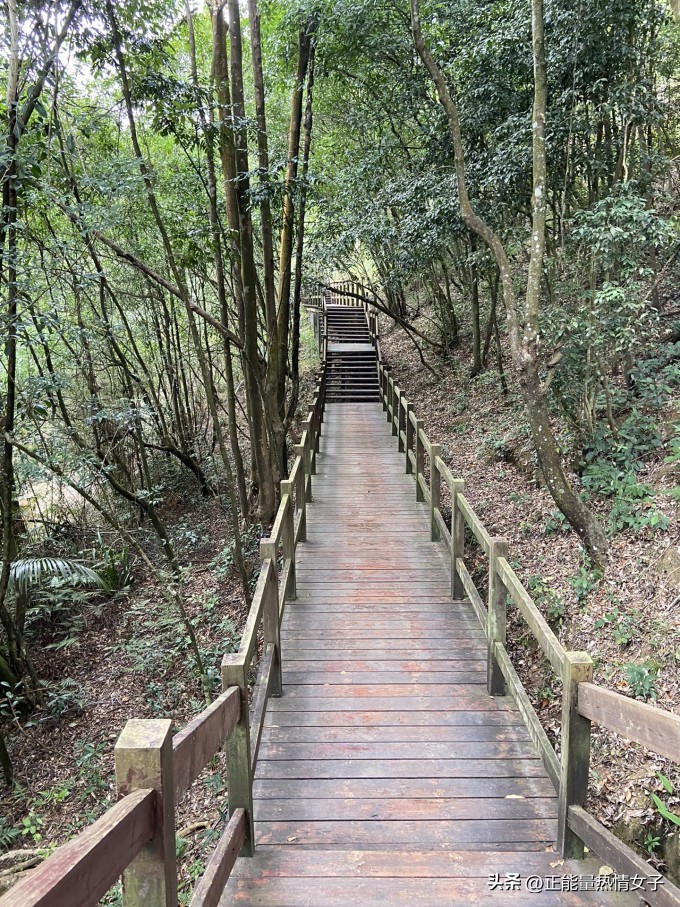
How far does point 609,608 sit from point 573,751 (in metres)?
2.72

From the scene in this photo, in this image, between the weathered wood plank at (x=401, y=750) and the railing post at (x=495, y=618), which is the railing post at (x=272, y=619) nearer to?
the weathered wood plank at (x=401, y=750)

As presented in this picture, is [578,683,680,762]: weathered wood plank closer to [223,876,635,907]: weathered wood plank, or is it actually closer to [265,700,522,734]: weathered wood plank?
[223,876,635,907]: weathered wood plank

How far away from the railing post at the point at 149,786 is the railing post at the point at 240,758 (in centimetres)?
117

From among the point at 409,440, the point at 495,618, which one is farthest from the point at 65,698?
the point at 409,440

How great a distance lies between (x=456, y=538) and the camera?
5.28 m

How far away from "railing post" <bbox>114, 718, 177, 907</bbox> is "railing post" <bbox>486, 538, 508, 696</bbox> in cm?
286

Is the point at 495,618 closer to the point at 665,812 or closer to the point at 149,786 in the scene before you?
the point at 665,812

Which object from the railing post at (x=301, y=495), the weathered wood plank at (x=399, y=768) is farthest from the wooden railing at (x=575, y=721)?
the railing post at (x=301, y=495)

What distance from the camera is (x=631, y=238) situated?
562cm

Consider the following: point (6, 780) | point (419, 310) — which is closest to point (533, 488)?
point (6, 780)

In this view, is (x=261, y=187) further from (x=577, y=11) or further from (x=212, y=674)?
(x=212, y=674)

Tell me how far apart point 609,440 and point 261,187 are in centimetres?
474

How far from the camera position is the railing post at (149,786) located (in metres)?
1.41

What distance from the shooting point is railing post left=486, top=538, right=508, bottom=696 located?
392cm
